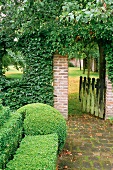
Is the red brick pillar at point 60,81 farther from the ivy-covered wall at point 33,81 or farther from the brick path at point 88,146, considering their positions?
the brick path at point 88,146

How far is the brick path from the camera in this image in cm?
387

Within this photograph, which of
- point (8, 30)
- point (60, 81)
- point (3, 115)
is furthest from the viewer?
point (60, 81)

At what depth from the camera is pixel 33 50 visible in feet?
19.9

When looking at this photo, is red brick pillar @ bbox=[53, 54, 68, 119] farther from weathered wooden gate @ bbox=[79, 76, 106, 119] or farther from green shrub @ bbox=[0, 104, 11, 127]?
green shrub @ bbox=[0, 104, 11, 127]

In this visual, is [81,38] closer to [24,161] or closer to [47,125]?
[47,125]

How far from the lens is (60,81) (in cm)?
634

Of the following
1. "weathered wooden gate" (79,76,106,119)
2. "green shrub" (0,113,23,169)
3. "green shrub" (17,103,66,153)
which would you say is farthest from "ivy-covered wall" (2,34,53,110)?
"green shrub" (0,113,23,169)

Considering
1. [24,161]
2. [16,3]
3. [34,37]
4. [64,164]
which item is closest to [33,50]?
[34,37]

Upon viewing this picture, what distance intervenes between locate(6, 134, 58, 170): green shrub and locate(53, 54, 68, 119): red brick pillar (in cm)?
296

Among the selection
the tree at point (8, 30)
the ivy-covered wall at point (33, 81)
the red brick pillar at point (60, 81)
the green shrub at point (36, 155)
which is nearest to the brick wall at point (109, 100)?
the red brick pillar at point (60, 81)

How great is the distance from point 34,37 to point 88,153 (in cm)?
323

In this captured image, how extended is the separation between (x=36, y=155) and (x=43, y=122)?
990 millimetres

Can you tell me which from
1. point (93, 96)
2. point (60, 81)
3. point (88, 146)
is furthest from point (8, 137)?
point (93, 96)

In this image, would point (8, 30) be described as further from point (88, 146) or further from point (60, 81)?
point (88, 146)
